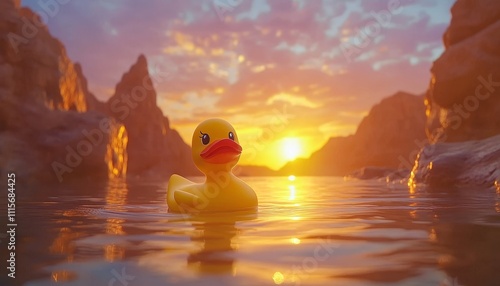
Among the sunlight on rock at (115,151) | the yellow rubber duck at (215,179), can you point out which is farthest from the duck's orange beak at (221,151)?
the sunlight on rock at (115,151)

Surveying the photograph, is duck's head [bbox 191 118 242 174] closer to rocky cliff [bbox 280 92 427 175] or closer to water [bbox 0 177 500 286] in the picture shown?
water [bbox 0 177 500 286]

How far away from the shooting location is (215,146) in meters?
5.18

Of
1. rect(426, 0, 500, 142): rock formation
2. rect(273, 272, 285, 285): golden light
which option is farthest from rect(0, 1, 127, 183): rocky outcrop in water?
rect(426, 0, 500, 142): rock formation

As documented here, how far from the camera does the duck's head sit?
5188mm

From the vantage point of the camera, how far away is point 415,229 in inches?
144

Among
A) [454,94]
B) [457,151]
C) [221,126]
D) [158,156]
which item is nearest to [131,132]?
[158,156]

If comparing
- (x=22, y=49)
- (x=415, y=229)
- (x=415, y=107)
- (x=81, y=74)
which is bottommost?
(x=415, y=229)

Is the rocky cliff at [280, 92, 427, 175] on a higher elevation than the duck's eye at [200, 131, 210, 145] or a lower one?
higher

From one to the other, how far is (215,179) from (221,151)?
0.47 m

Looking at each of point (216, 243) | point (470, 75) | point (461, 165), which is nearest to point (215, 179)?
point (216, 243)

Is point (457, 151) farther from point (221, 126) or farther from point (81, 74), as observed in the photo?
point (81, 74)

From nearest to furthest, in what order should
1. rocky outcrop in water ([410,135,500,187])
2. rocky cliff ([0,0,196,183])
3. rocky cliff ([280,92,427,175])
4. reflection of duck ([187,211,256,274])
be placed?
reflection of duck ([187,211,256,274]), rocky outcrop in water ([410,135,500,187]), rocky cliff ([0,0,196,183]), rocky cliff ([280,92,427,175])

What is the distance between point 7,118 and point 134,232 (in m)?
24.0

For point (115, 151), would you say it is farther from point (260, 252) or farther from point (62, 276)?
point (62, 276)
